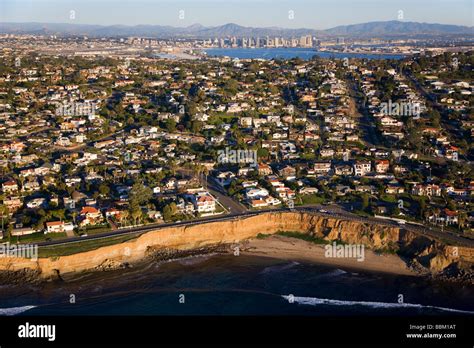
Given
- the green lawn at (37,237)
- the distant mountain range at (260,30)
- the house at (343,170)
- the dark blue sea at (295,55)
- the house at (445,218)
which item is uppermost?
the distant mountain range at (260,30)

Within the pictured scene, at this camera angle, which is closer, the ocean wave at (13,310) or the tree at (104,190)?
the ocean wave at (13,310)

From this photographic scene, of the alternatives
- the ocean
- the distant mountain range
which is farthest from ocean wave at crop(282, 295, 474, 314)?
the distant mountain range

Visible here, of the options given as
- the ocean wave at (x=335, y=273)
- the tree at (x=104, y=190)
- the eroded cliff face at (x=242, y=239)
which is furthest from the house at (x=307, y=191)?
the tree at (x=104, y=190)

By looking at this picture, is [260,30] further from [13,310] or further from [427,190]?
[13,310]

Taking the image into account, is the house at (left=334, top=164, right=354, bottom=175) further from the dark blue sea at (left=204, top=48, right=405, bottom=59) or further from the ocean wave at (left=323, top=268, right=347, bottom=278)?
the dark blue sea at (left=204, top=48, right=405, bottom=59)

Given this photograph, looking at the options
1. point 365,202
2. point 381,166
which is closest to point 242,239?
point 365,202

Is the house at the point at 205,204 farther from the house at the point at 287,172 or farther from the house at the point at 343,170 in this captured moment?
the house at the point at 343,170
